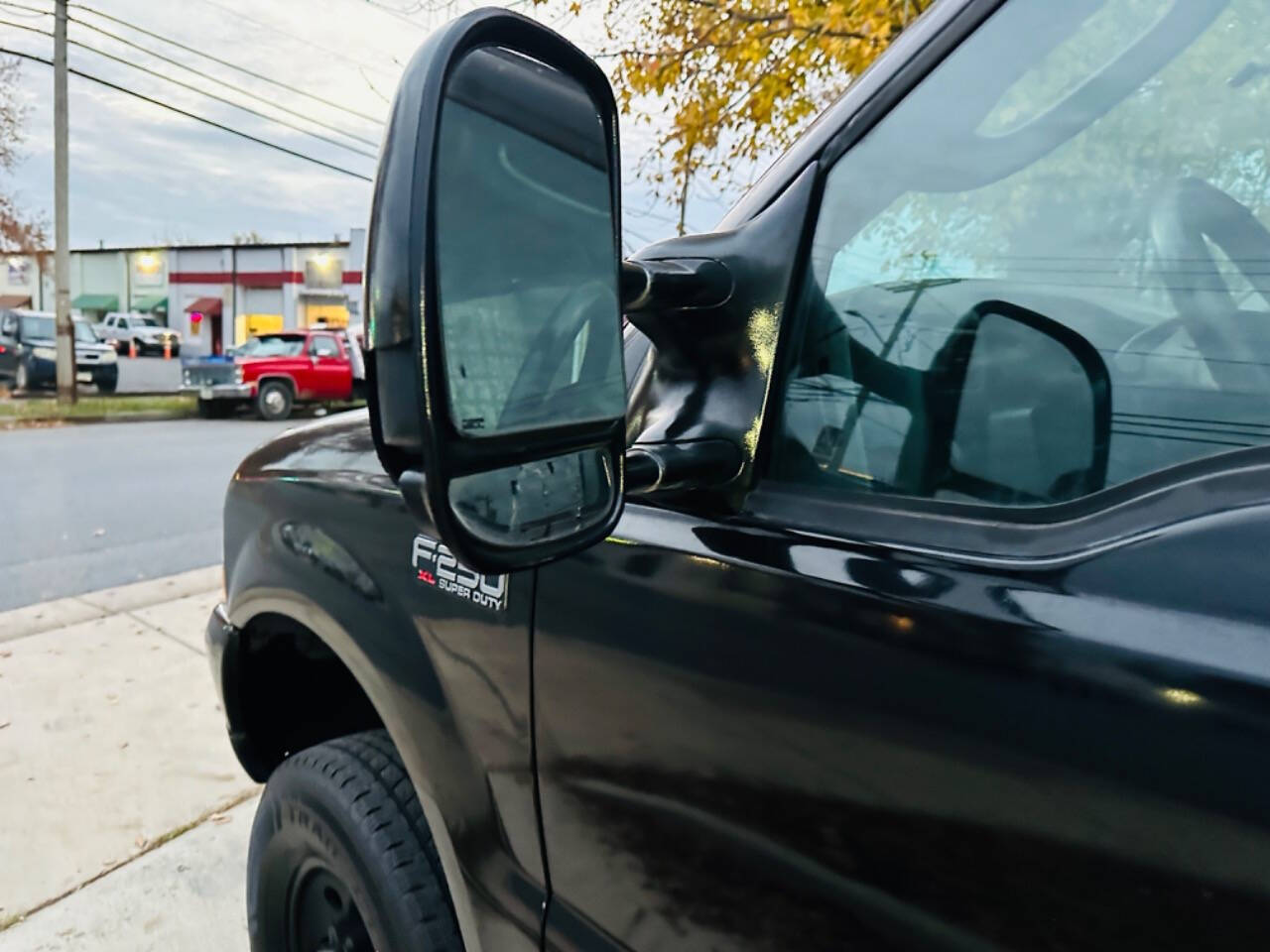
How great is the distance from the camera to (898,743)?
93 cm

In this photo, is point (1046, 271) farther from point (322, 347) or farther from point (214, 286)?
point (214, 286)

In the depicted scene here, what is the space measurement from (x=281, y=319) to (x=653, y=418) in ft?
167

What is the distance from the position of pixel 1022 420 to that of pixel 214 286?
5501 cm

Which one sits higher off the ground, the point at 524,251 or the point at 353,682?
the point at 524,251

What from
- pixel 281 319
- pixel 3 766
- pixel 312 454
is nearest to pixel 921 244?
pixel 312 454

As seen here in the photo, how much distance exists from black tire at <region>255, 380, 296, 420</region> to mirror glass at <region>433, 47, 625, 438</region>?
18590 millimetres

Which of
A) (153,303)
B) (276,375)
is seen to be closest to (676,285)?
(276,375)

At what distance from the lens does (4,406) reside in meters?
17.3

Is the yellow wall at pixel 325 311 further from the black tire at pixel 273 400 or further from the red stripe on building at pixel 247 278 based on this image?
the black tire at pixel 273 400

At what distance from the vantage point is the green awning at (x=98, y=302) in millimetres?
54094

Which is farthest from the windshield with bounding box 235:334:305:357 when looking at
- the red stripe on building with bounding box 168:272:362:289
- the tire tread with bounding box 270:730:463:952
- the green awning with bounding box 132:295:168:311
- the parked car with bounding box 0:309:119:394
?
the green awning with bounding box 132:295:168:311

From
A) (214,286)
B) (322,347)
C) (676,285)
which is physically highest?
(214,286)

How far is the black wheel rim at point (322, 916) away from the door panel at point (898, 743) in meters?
0.54

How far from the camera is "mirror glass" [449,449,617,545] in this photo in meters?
0.88
